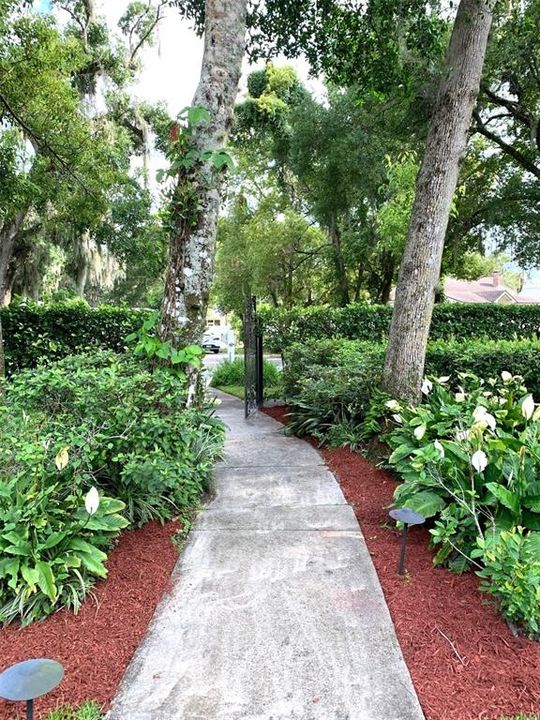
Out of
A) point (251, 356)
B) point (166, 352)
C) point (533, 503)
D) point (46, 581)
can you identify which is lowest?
point (46, 581)

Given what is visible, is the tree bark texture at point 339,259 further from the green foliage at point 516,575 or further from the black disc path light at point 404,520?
the green foliage at point 516,575

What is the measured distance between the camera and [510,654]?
1.88 meters

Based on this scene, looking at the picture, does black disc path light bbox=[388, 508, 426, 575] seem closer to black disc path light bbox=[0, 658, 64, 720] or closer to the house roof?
black disc path light bbox=[0, 658, 64, 720]

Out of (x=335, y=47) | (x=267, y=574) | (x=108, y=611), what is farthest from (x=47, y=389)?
(x=335, y=47)

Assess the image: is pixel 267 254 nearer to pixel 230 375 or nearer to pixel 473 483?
pixel 230 375

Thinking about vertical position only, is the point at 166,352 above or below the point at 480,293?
below

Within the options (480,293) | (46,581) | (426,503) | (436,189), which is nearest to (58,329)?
(436,189)

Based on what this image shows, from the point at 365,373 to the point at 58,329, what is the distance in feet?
18.6

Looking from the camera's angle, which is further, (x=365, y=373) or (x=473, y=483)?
(x=365, y=373)

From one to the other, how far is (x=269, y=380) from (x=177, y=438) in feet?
21.7

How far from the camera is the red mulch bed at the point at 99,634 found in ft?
5.66

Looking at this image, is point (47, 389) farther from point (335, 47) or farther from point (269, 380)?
point (269, 380)

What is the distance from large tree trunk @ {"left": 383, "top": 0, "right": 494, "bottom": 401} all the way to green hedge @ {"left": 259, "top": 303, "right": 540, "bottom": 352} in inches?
143

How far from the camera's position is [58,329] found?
8.00m
